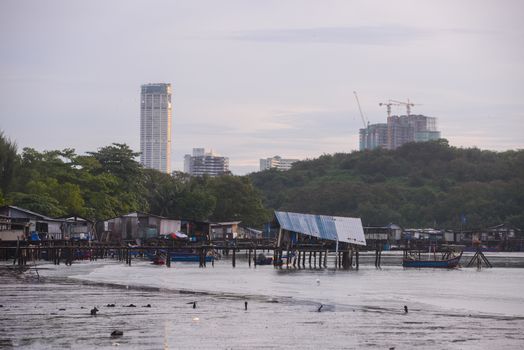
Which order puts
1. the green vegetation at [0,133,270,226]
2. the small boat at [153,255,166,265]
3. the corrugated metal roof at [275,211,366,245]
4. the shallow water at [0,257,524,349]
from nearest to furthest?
the shallow water at [0,257,524,349], the corrugated metal roof at [275,211,366,245], the small boat at [153,255,166,265], the green vegetation at [0,133,270,226]

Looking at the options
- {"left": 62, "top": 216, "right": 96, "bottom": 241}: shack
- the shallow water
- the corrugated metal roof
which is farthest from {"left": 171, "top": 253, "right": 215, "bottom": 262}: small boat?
the shallow water

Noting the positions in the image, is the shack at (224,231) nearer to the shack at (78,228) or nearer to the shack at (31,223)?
the shack at (78,228)

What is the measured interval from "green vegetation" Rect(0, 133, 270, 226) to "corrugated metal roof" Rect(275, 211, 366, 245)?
30.7 metres

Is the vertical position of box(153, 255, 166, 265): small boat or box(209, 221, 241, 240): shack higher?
box(209, 221, 241, 240): shack

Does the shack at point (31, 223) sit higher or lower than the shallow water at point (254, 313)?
higher

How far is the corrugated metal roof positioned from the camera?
287ft

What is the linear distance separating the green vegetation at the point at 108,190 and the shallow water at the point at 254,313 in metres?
41.2

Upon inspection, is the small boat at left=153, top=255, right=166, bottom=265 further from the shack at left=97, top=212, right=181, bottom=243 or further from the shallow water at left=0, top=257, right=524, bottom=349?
the shallow water at left=0, top=257, right=524, bottom=349

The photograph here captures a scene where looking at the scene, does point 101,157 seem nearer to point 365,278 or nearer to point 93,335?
point 365,278

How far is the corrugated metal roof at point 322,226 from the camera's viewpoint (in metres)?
87.4

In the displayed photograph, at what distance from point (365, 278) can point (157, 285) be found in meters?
20.9

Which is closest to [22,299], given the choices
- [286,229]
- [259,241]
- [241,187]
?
[286,229]

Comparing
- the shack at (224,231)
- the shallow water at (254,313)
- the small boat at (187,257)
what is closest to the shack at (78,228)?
the small boat at (187,257)

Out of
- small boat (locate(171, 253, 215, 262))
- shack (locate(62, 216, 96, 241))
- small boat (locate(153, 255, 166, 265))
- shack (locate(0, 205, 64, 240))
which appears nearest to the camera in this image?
shack (locate(0, 205, 64, 240))
